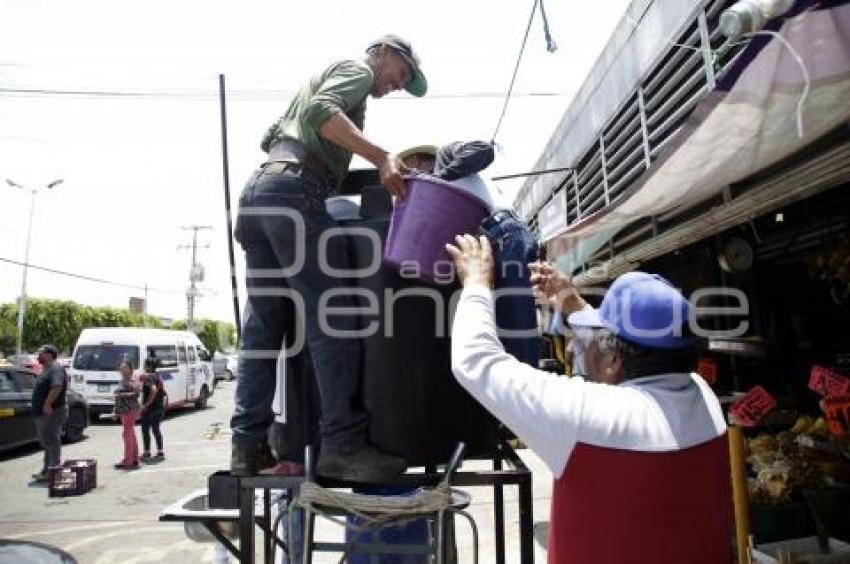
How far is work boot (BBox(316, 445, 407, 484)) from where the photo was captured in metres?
1.90

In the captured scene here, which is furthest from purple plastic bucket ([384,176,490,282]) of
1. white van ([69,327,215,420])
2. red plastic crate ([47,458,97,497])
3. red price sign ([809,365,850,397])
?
white van ([69,327,215,420])

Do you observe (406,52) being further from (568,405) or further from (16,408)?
(16,408)

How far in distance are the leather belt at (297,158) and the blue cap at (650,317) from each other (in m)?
1.03

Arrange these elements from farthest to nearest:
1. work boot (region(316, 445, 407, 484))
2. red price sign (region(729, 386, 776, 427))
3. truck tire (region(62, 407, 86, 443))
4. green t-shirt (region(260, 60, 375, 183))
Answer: truck tire (region(62, 407, 86, 443)), red price sign (region(729, 386, 776, 427)), green t-shirt (region(260, 60, 375, 183)), work boot (region(316, 445, 407, 484))

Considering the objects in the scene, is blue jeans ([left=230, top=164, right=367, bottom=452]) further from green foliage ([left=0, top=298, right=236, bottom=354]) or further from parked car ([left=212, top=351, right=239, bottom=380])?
green foliage ([left=0, top=298, right=236, bottom=354])

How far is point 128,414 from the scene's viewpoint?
10570 millimetres

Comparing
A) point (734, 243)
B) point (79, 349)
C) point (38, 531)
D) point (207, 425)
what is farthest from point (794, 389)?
point (79, 349)

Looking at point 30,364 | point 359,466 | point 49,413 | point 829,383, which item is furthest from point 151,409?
point 30,364

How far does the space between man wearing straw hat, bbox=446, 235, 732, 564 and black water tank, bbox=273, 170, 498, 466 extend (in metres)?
0.29

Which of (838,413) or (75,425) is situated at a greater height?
(838,413)

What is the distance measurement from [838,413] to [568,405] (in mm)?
3055

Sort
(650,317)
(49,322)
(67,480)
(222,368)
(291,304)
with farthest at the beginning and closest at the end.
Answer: (49,322), (222,368), (67,480), (291,304), (650,317)

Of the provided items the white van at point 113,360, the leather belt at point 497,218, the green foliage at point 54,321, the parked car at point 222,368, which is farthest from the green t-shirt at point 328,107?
the green foliage at point 54,321

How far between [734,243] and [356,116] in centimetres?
421
